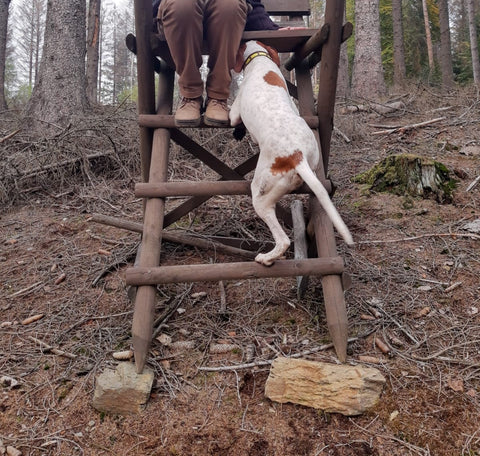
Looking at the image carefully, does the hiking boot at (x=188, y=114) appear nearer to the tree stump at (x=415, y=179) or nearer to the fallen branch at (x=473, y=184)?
the tree stump at (x=415, y=179)

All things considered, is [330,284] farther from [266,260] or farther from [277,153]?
[277,153]

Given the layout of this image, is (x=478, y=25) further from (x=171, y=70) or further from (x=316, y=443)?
(x=316, y=443)

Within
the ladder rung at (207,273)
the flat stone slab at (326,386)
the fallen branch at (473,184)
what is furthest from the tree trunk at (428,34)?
the flat stone slab at (326,386)

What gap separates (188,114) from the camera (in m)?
2.43

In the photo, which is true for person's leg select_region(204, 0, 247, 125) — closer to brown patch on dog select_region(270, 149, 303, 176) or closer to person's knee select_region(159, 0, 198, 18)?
person's knee select_region(159, 0, 198, 18)

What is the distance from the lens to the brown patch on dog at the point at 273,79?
2.23 metres

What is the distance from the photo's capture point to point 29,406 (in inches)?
72.9

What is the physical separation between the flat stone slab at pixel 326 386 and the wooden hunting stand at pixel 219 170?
0.66ft

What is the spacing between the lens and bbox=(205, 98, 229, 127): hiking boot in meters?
2.43

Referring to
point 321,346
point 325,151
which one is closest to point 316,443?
point 321,346

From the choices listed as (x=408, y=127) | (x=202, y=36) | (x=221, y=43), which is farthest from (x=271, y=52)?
(x=408, y=127)

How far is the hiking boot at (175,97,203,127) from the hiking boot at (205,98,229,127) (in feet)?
0.21

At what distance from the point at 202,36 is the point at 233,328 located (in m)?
1.79

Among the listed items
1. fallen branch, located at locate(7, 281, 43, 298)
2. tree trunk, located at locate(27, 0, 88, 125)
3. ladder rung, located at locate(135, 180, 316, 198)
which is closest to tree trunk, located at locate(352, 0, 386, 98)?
tree trunk, located at locate(27, 0, 88, 125)
